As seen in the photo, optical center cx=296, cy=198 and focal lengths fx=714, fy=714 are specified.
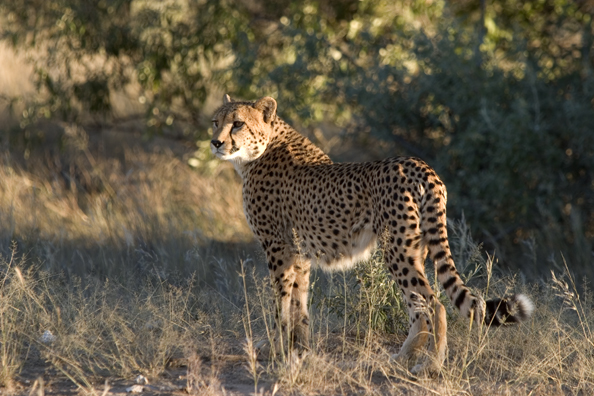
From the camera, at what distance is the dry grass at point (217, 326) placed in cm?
313

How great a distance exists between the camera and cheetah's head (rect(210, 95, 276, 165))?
145 inches

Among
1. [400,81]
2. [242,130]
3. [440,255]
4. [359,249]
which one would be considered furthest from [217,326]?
[400,81]

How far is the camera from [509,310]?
286cm

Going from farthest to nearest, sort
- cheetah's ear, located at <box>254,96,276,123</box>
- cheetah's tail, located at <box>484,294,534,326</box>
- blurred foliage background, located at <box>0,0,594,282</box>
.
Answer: blurred foliage background, located at <box>0,0,594,282</box> → cheetah's ear, located at <box>254,96,276,123</box> → cheetah's tail, located at <box>484,294,534,326</box>

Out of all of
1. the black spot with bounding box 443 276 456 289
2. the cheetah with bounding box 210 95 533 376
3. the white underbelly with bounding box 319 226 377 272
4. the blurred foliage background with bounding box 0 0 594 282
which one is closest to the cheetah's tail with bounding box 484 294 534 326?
the cheetah with bounding box 210 95 533 376

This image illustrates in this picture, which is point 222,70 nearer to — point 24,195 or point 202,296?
point 24,195

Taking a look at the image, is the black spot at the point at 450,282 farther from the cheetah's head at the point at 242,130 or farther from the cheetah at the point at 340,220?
the cheetah's head at the point at 242,130

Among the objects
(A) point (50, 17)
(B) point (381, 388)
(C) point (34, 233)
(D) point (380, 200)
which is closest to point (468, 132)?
(D) point (380, 200)

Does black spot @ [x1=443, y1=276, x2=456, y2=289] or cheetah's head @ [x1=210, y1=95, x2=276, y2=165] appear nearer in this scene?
black spot @ [x1=443, y1=276, x2=456, y2=289]

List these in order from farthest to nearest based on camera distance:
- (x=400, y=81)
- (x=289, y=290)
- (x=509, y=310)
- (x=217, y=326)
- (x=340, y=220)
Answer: (x=400, y=81)
(x=217, y=326)
(x=289, y=290)
(x=340, y=220)
(x=509, y=310)

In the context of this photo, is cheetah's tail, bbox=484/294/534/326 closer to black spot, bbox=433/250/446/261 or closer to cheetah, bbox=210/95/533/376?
cheetah, bbox=210/95/533/376

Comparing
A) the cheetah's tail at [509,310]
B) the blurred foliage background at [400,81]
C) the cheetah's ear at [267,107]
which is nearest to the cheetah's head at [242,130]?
the cheetah's ear at [267,107]

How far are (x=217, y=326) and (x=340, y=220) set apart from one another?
975mm

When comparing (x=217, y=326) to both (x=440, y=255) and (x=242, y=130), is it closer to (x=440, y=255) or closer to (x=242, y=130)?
(x=242, y=130)
